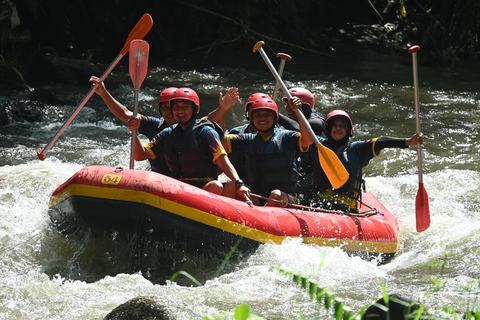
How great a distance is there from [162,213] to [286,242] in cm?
92

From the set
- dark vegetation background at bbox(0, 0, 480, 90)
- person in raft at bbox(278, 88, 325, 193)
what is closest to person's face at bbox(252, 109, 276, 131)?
person in raft at bbox(278, 88, 325, 193)

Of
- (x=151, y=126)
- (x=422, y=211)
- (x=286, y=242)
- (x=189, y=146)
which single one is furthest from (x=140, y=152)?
(x=422, y=211)

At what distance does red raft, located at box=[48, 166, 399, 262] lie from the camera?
3.98 meters

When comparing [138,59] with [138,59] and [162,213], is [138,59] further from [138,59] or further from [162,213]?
[162,213]

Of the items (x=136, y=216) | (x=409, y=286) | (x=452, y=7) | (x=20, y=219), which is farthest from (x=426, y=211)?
(x=452, y=7)

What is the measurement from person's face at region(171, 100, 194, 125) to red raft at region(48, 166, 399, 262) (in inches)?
34.1

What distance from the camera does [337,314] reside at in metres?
1.95

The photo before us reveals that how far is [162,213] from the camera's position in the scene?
4004 mm

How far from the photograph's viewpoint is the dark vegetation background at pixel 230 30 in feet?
38.5

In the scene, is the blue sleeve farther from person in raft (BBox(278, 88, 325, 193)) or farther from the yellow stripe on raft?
the yellow stripe on raft

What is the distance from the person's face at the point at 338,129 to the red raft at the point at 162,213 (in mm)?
959

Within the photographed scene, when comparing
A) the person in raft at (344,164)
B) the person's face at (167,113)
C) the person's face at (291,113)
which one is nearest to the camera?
the person in raft at (344,164)

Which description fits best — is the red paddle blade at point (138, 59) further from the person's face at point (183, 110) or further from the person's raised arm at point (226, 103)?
the person's raised arm at point (226, 103)

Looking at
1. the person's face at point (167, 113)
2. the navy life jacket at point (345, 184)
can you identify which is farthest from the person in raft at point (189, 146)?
the navy life jacket at point (345, 184)
